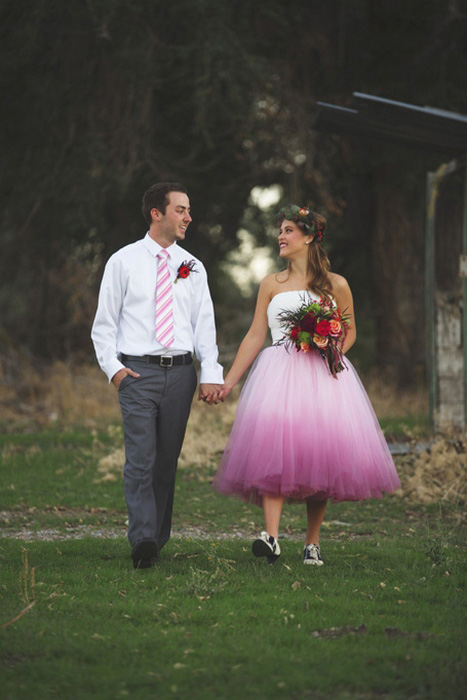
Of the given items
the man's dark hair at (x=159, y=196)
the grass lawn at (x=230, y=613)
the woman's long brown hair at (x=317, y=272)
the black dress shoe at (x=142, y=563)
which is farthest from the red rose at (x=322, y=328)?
the black dress shoe at (x=142, y=563)

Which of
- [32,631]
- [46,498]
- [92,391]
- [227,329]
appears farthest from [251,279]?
[32,631]

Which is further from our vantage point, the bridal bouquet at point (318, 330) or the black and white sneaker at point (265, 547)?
the bridal bouquet at point (318, 330)

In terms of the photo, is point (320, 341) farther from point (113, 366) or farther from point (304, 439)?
point (113, 366)

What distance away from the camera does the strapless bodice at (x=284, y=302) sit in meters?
6.64

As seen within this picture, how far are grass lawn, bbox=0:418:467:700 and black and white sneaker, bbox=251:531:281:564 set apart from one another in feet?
0.36

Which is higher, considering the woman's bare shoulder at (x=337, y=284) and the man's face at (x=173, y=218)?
the man's face at (x=173, y=218)

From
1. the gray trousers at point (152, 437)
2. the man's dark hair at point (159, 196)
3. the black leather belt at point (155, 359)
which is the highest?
the man's dark hair at point (159, 196)

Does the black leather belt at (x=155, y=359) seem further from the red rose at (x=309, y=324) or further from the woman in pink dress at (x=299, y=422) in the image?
the red rose at (x=309, y=324)

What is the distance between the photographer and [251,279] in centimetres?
3381

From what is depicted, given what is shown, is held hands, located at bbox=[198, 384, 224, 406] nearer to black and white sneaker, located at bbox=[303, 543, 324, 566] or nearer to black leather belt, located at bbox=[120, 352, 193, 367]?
black leather belt, located at bbox=[120, 352, 193, 367]

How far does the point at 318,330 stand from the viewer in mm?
6375

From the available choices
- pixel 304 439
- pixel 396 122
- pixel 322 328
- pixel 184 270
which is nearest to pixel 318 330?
pixel 322 328

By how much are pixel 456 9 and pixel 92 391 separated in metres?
8.41

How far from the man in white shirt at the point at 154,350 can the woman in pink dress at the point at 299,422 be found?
34 centimetres
